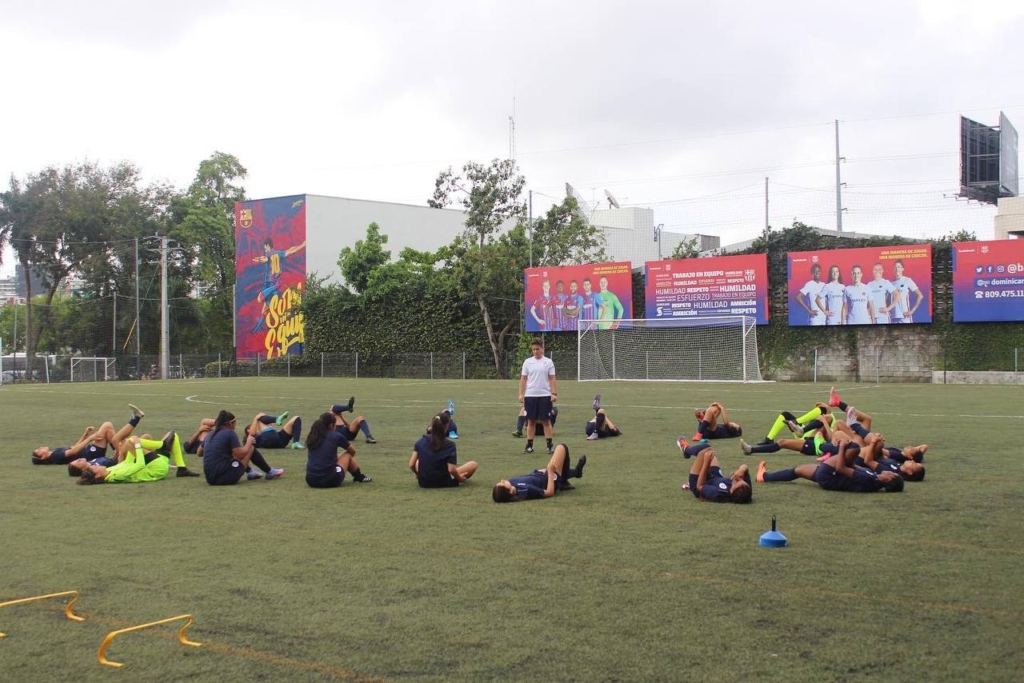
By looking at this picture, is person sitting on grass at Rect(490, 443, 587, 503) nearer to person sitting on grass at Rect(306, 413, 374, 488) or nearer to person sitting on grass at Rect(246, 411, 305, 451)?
person sitting on grass at Rect(306, 413, 374, 488)

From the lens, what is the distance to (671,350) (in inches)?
1734

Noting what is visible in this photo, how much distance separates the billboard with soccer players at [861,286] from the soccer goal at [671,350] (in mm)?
2669

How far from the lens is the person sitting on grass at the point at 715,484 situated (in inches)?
358

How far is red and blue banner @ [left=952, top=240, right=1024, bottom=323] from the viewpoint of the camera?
1436 inches

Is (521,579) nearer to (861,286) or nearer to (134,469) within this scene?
(134,469)

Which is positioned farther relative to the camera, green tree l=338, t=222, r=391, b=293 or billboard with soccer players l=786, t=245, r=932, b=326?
green tree l=338, t=222, r=391, b=293

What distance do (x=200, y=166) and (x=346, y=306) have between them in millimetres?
27508

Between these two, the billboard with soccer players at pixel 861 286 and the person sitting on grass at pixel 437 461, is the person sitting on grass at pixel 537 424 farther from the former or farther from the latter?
the billboard with soccer players at pixel 861 286

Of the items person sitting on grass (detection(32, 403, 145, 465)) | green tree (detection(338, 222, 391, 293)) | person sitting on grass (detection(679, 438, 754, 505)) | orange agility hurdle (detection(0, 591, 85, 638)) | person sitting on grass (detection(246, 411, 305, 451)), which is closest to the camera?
orange agility hurdle (detection(0, 591, 85, 638))

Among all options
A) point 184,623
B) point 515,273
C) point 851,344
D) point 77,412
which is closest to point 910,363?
point 851,344

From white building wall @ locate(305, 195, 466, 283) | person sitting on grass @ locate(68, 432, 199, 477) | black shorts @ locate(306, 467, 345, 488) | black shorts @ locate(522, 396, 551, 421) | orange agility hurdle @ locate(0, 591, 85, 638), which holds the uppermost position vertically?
white building wall @ locate(305, 195, 466, 283)

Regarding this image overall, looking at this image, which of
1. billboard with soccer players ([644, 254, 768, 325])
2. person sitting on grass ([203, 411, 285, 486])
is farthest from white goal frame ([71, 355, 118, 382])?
person sitting on grass ([203, 411, 285, 486])

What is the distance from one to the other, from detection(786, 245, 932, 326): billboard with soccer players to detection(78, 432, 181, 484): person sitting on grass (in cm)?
3350

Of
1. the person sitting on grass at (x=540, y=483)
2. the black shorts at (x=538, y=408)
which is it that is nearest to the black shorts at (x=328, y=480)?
the person sitting on grass at (x=540, y=483)
